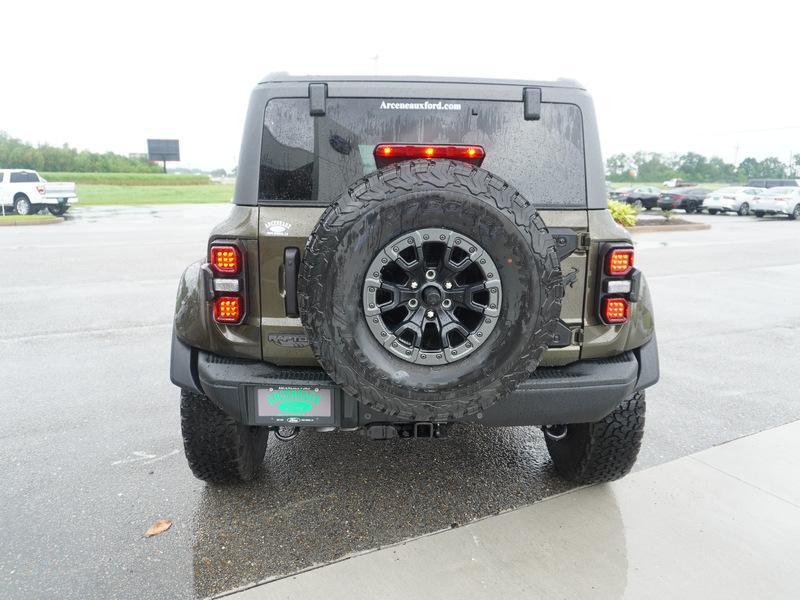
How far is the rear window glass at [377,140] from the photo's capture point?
2568mm

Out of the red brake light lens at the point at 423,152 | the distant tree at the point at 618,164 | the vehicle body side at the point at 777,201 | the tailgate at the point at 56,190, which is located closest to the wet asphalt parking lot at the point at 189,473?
the red brake light lens at the point at 423,152

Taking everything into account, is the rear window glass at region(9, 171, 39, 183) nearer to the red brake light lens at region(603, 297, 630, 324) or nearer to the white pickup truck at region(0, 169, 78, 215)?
the white pickup truck at region(0, 169, 78, 215)

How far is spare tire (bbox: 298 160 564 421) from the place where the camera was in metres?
2.12

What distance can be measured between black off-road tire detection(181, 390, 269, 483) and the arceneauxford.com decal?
5.11ft

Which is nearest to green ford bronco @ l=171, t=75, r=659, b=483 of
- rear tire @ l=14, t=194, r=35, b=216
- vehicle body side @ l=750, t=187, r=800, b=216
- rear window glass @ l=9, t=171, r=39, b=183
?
rear window glass @ l=9, t=171, r=39, b=183

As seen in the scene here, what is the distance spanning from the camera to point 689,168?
7662cm

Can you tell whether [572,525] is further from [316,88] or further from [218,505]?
[316,88]

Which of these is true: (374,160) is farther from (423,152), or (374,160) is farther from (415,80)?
(415,80)

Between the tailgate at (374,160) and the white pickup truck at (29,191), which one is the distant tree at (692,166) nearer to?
the white pickup truck at (29,191)

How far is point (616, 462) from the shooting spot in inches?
120

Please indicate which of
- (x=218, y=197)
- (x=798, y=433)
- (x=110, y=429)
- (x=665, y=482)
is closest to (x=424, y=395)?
(x=665, y=482)

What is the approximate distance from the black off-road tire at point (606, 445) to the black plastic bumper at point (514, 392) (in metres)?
0.35

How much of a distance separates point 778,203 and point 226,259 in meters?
30.9

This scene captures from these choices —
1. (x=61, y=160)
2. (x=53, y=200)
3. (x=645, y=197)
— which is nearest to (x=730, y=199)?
(x=645, y=197)
